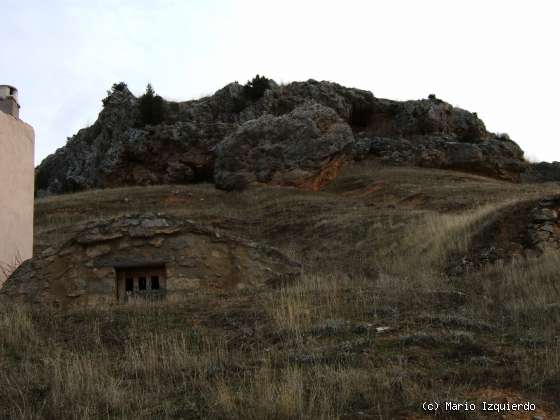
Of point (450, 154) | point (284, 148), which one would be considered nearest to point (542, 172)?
point (450, 154)

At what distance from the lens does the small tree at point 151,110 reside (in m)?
36.9

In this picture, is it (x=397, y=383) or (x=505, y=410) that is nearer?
(x=505, y=410)

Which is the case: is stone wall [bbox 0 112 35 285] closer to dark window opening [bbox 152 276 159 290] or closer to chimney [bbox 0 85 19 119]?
chimney [bbox 0 85 19 119]

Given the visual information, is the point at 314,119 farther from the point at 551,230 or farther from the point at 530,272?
the point at 530,272

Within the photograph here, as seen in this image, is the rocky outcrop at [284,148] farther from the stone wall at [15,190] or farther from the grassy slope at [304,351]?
the stone wall at [15,190]

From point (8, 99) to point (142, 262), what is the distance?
403cm

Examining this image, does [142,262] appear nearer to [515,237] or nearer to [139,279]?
[139,279]

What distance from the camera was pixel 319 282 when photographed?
1160cm

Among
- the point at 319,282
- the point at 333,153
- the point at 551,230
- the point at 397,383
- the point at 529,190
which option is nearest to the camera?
the point at 397,383

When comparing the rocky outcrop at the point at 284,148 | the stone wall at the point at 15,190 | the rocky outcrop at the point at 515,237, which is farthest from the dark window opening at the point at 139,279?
the rocky outcrop at the point at 284,148

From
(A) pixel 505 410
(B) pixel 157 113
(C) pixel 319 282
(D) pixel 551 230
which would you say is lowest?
(A) pixel 505 410

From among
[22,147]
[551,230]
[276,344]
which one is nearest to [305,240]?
[551,230]

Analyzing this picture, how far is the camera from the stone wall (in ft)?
41.8

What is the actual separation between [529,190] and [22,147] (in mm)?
17898
